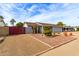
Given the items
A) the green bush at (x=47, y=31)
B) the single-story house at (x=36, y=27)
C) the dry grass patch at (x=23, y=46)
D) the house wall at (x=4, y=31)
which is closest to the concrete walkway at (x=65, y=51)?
the dry grass patch at (x=23, y=46)

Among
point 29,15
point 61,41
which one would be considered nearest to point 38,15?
point 29,15

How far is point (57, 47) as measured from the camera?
10797mm

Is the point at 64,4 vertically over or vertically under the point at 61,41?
over

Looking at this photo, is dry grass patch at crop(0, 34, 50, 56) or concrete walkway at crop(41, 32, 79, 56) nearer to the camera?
concrete walkway at crop(41, 32, 79, 56)

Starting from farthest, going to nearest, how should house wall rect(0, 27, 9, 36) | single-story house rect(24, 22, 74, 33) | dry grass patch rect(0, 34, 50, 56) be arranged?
1. house wall rect(0, 27, 9, 36)
2. single-story house rect(24, 22, 74, 33)
3. dry grass patch rect(0, 34, 50, 56)

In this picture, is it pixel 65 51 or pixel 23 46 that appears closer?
pixel 65 51

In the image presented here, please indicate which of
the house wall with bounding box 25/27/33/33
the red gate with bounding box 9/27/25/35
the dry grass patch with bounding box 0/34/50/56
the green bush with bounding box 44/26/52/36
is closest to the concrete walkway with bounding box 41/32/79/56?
the dry grass patch with bounding box 0/34/50/56

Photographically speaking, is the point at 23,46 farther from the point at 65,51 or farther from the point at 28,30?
the point at 28,30

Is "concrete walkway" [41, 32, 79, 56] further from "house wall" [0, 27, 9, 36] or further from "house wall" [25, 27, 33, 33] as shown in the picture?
"house wall" [0, 27, 9, 36]

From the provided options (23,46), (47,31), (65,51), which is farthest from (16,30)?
(65,51)

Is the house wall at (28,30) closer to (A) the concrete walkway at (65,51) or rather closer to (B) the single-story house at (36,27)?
(B) the single-story house at (36,27)

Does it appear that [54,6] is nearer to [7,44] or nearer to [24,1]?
[24,1]

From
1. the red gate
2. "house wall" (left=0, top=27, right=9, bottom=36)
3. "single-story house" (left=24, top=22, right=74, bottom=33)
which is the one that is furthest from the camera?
the red gate

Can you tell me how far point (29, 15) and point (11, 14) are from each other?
1095 mm
